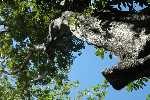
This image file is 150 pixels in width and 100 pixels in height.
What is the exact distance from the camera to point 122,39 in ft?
28.2

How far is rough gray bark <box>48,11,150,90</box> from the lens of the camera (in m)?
7.35

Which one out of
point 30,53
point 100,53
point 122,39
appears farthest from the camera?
point 30,53

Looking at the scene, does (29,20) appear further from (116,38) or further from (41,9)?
(116,38)

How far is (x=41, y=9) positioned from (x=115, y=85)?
8.51 metres

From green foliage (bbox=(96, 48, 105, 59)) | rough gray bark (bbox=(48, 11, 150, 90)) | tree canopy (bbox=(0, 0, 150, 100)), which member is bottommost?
rough gray bark (bbox=(48, 11, 150, 90))

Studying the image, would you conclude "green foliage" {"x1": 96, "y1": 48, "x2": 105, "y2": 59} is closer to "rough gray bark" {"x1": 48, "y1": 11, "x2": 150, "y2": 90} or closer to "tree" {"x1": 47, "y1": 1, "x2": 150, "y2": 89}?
"tree" {"x1": 47, "y1": 1, "x2": 150, "y2": 89}

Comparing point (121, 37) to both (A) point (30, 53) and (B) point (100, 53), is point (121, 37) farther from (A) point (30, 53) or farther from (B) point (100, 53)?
(A) point (30, 53)

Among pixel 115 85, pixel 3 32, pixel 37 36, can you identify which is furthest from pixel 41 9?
pixel 115 85

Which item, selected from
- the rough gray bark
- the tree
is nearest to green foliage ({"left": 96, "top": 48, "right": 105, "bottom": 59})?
the tree

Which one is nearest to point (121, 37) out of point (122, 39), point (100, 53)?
point (122, 39)

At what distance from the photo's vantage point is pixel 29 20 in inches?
733

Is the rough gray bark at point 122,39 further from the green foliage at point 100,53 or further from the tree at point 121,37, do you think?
the green foliage at point 100,53

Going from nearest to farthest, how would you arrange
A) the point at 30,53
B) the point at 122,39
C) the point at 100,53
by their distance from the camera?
1. the point at 122,39
2. the point at 100,53
3. the point at 30,53

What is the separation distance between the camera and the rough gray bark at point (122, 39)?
7.35 m
